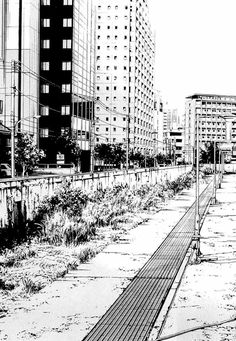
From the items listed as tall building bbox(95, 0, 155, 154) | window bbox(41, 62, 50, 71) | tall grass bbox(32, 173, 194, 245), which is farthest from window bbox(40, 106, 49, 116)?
tall grass bbox(32, 173, 194, 245)

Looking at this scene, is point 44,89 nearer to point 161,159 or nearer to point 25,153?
point 25,153

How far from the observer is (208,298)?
923 centimetres

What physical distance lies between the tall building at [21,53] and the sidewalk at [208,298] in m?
57.2

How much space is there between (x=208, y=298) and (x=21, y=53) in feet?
222

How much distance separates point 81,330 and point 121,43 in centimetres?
13007

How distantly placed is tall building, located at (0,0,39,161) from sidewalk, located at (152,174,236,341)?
5723 centimetres

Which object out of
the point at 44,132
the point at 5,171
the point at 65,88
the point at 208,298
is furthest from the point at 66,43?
the point at 208,298

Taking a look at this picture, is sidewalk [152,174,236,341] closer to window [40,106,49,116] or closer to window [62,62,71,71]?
window [40,106,49,116]

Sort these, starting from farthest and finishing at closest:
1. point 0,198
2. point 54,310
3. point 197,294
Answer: point 0,198
point 197,294
point 54,310

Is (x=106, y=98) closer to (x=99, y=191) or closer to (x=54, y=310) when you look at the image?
(x=99, y=191)

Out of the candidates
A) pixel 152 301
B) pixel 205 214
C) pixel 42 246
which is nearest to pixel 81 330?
pixel 152 301

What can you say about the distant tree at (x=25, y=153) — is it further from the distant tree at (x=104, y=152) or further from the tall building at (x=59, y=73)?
the distant tree at (x=104, y=152)

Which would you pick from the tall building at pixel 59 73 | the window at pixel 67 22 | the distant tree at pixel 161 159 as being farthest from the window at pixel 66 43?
the distant tree at pixel 161 159

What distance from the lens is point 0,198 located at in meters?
15.7
